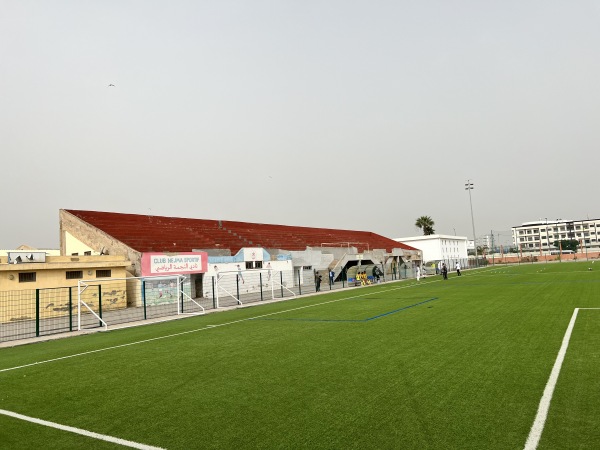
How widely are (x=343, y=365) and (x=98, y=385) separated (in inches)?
178

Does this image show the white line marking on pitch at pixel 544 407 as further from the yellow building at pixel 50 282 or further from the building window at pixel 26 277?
the building window at pixel 26 277

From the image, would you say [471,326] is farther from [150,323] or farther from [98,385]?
[150,323]

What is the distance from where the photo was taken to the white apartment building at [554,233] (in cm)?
14638

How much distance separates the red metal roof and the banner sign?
5.27 feet

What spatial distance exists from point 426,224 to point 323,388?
96.4 meters

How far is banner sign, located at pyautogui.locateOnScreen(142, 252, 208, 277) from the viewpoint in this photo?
103ft

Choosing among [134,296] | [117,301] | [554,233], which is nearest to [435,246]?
[134,296]

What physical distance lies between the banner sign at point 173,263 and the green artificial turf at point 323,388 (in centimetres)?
1892

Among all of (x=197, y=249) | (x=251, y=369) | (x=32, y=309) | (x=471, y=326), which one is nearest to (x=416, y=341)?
(x=471, y=326)

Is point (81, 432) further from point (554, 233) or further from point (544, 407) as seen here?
point (554, 233)

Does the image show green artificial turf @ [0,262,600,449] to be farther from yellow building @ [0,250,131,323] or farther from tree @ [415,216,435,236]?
tree @ [415,216,435,236]

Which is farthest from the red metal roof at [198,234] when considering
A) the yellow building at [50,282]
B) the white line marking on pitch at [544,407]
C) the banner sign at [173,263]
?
the white line marking on pitch at [544,407]

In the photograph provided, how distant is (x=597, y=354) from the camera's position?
799 centimetres

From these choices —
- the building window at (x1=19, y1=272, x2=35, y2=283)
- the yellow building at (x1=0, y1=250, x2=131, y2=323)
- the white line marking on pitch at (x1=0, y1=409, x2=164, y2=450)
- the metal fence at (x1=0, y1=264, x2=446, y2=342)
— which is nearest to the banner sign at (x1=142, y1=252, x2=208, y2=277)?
the metal fence at (x1=0, y1=264, x2=446, y2=342)
